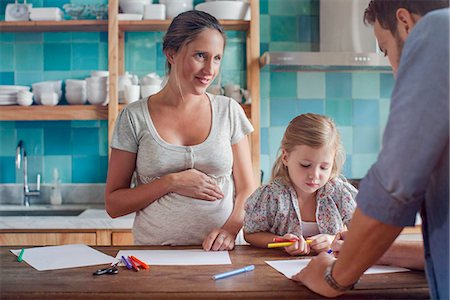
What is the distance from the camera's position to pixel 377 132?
3.46m

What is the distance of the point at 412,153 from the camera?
86 cm

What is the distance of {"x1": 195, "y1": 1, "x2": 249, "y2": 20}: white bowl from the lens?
3.06 m

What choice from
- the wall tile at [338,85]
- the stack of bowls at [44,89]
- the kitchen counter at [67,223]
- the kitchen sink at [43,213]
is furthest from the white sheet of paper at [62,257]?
the wall tile at [338,85]

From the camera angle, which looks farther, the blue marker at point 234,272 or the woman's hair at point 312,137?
the woman's hair at point 312,137

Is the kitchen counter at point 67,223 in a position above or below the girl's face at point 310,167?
below

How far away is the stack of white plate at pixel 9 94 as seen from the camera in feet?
10.2

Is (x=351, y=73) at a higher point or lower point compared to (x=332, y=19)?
lower

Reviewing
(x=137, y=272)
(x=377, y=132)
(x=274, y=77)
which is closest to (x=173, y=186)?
(x=137, y=272)

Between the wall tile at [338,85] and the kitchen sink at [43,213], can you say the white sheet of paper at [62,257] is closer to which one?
the kitchen sink at [43,213]

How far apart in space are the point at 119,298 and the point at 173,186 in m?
0.61

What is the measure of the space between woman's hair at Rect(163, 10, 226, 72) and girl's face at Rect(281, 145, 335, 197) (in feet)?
1.52

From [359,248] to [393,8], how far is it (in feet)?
1.34

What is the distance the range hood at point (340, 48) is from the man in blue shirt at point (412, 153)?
1916mm

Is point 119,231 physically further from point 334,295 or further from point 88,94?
point 334,295
